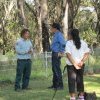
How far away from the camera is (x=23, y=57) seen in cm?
1591

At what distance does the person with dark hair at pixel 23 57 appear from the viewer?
51.8ft

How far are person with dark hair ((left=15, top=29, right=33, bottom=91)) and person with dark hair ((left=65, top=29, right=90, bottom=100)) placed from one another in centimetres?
359

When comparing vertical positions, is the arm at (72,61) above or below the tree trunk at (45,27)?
below

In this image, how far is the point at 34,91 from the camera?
51.6 ft

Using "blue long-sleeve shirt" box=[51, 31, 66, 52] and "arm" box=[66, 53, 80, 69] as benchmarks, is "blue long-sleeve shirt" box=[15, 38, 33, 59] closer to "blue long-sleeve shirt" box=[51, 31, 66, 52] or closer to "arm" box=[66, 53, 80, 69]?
"blue long-sleeve shirt" box=[51, 31, 66, 52]

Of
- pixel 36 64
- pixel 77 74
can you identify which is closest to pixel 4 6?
pixel 36 64

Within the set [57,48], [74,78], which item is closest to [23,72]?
[57,48]

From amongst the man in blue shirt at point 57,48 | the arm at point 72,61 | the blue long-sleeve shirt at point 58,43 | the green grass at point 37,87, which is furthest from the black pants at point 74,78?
the blue long-sleeve shirt at point 58,43

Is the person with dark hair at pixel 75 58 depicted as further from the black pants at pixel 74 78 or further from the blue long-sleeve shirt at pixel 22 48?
the blue long-sleeve shirt at pixel 22 48

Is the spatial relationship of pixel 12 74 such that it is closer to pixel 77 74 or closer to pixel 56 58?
pixel 56 58

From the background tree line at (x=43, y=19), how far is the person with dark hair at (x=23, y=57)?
40.5 feet

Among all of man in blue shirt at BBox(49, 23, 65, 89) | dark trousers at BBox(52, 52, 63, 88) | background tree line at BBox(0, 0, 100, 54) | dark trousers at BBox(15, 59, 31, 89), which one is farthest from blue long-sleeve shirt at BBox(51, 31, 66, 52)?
background tree line at BBox(0, 0, 100, 54)

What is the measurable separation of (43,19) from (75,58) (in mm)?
16279

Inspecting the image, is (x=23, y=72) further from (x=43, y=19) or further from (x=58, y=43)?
(x=43, y=19)
